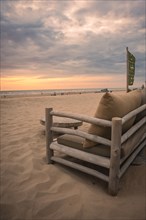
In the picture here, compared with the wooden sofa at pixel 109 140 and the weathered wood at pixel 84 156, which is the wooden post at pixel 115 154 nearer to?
the wooden sofa at pixel 109 140

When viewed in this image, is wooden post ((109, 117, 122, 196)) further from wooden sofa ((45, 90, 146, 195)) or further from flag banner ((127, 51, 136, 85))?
flag banner ((127, 51, 136, 85))

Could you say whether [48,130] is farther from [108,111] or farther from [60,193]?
[108,111]

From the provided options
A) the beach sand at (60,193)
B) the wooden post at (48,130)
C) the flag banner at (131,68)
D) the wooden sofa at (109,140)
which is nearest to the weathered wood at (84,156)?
the wooden sofa at (109,140)

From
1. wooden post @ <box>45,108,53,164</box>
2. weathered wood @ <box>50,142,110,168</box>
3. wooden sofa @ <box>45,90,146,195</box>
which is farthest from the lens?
wooden post @ <box>45,108,53,164</box>

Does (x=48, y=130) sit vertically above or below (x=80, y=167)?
above

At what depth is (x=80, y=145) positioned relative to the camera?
9.93 ft

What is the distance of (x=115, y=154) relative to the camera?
241 centimetres

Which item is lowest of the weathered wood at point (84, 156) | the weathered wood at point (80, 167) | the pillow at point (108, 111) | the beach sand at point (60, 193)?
the beach sand at point (60, 193)

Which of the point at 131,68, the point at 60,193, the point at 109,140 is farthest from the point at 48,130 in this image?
the point at 131,68

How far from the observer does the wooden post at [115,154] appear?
7.69ft

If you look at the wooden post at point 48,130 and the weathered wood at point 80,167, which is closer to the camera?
the weathered wood at point 80,167

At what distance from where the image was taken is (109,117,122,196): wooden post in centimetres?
234

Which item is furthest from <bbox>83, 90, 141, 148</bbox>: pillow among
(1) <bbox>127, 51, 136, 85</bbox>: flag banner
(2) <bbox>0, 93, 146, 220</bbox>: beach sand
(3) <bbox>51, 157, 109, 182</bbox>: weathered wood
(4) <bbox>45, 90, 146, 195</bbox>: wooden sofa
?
(1) <bbox>127, 51, 136, 85</bbox>: flag banner

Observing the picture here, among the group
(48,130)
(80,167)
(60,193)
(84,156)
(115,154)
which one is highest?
(48,130)
